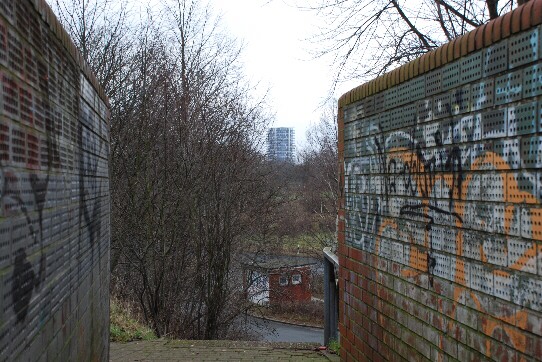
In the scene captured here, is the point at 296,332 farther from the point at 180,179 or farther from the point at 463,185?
the point at 463,185

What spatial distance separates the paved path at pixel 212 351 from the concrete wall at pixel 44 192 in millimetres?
3360

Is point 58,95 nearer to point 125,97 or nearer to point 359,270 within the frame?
point 359,270

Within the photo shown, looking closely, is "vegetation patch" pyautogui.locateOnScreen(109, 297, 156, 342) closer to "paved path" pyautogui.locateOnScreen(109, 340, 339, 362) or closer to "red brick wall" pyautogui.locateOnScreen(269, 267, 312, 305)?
"paved path" pyautogui.locateOnScreen(109, 340, 339, 362)

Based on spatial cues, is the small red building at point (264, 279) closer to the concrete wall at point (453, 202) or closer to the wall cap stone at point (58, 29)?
the concrete wall at point (453, 202)

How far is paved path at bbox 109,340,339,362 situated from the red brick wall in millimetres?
11202

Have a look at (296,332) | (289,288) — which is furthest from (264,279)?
(296,332)

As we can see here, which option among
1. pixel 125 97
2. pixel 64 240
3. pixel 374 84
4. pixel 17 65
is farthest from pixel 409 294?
pixel 125 97

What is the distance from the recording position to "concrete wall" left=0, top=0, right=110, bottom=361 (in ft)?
7.59

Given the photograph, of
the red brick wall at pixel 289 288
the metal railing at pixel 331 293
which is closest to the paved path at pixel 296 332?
the red brick wall at pixel 289 288

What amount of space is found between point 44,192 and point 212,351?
6252 millimetres

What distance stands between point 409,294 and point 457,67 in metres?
1.66

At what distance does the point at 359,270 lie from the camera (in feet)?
18.2

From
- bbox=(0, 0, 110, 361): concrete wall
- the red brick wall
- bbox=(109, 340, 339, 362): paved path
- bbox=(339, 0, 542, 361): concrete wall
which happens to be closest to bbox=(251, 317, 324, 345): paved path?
the red brick wall

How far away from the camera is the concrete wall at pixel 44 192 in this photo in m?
2.31
